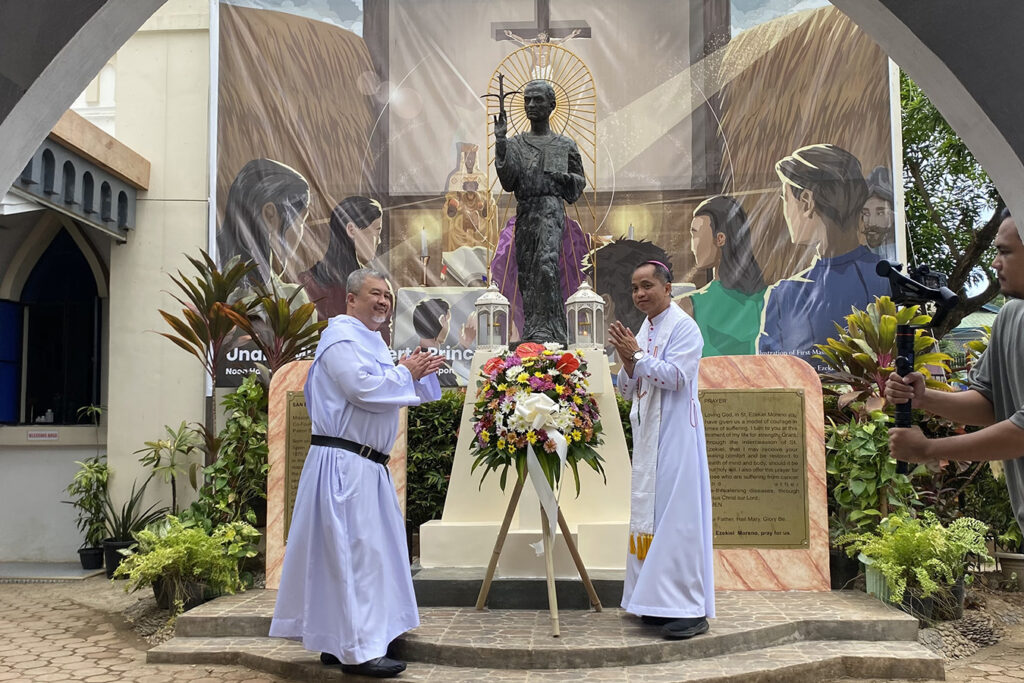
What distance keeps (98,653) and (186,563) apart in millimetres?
737

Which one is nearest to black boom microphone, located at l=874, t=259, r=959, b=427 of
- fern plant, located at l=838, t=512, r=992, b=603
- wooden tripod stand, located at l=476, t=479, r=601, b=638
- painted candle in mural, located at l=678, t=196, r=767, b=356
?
wooden tripod stand, located at l=476, t=479, r=601, b=638

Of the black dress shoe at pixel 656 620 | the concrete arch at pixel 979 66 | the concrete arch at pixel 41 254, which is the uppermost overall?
the concrete arch at pixel 41 254

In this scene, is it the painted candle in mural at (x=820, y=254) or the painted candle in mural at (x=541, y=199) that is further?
the painted candle in mural at (x=820, y=254)

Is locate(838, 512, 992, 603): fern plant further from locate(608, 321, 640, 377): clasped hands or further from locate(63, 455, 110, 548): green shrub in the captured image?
locate(63, 455, 110, 548): green shrub

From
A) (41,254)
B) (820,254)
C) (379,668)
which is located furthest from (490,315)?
(41,254)

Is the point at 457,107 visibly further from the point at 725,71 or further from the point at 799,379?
the point at 799,379

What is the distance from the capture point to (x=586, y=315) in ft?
20.6

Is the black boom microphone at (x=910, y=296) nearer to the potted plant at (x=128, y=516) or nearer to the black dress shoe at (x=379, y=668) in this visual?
the black dress shoe at (x=379, y=668)

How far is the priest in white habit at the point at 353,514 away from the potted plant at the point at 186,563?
1687 mm

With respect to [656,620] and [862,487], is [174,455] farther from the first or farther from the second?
[862,487]

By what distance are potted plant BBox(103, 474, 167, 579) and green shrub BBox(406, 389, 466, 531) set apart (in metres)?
3.02

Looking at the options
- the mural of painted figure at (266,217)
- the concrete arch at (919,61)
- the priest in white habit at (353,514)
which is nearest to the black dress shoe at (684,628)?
the priest in white habit at (353,514)

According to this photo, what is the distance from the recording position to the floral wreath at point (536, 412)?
14.8 ft

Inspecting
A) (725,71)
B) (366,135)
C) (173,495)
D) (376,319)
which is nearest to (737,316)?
(725,71)
